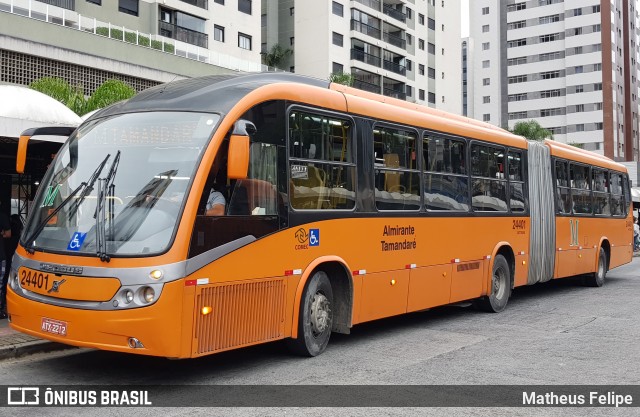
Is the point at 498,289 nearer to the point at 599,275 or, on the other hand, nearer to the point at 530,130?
the point at 599,275

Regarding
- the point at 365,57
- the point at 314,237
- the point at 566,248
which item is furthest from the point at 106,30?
the point at 365,57

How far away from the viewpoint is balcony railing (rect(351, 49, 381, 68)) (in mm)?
57875

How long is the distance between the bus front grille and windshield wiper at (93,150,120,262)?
3.25 feet

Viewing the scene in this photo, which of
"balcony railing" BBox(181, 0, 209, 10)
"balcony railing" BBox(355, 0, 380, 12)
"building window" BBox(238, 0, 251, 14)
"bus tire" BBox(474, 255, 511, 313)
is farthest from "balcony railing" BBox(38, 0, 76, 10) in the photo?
"balcony railing" BBox(355, 0, 380, 12)

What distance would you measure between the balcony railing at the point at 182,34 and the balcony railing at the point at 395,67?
25.5 meters

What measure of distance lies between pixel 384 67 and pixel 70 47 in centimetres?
3768

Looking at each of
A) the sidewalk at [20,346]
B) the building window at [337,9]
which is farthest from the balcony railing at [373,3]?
the sidewalk at [20,346]

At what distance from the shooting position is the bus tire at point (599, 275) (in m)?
17.4

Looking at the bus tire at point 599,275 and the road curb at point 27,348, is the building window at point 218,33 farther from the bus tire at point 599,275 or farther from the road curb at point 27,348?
the road curb at point 27,348

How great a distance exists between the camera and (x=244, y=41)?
43.5 meters

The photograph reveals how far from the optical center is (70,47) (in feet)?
92.1

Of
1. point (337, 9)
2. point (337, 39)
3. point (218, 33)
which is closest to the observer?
point (218, 33)

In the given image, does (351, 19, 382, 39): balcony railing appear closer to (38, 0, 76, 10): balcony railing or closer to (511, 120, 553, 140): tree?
(511, 120, 553, 140): tree

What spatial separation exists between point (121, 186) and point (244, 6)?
38891mm
